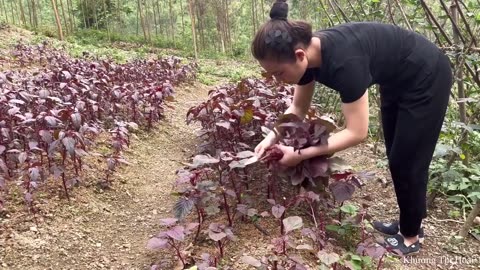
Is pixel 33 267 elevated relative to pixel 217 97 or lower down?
lower down

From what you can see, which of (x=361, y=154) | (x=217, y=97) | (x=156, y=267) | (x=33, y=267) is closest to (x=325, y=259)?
(x=156, y=267)

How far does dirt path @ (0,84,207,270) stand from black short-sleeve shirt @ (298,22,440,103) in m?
1.35

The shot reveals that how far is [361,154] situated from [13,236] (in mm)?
3335

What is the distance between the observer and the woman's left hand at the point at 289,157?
6.66 feet

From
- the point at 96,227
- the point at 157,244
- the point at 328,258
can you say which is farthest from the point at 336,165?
the point at 96,227

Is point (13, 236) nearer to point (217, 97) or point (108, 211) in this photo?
point (108, 211)

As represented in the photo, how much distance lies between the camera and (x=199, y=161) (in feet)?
7.13

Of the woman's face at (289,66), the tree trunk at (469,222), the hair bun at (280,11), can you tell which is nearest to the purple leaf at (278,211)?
the woman's face at (289,66)

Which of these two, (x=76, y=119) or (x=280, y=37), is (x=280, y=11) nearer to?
(x=280, y=37)

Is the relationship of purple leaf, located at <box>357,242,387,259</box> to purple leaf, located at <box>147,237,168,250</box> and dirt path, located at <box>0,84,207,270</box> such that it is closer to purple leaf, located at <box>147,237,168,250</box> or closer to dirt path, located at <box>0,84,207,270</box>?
purple leaf, located at <box>147,237,168,250</box>

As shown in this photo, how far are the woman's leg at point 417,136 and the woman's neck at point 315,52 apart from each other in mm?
607

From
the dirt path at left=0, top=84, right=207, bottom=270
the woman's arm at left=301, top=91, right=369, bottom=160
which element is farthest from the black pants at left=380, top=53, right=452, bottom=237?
the dirt path at left=0, top=84, right=207, bottom=270

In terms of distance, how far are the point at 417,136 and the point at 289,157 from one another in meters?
0.71

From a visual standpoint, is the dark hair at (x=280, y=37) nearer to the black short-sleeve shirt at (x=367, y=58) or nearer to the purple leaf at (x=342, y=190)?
the black short-sleeve shirt at (x=367, y=58)
